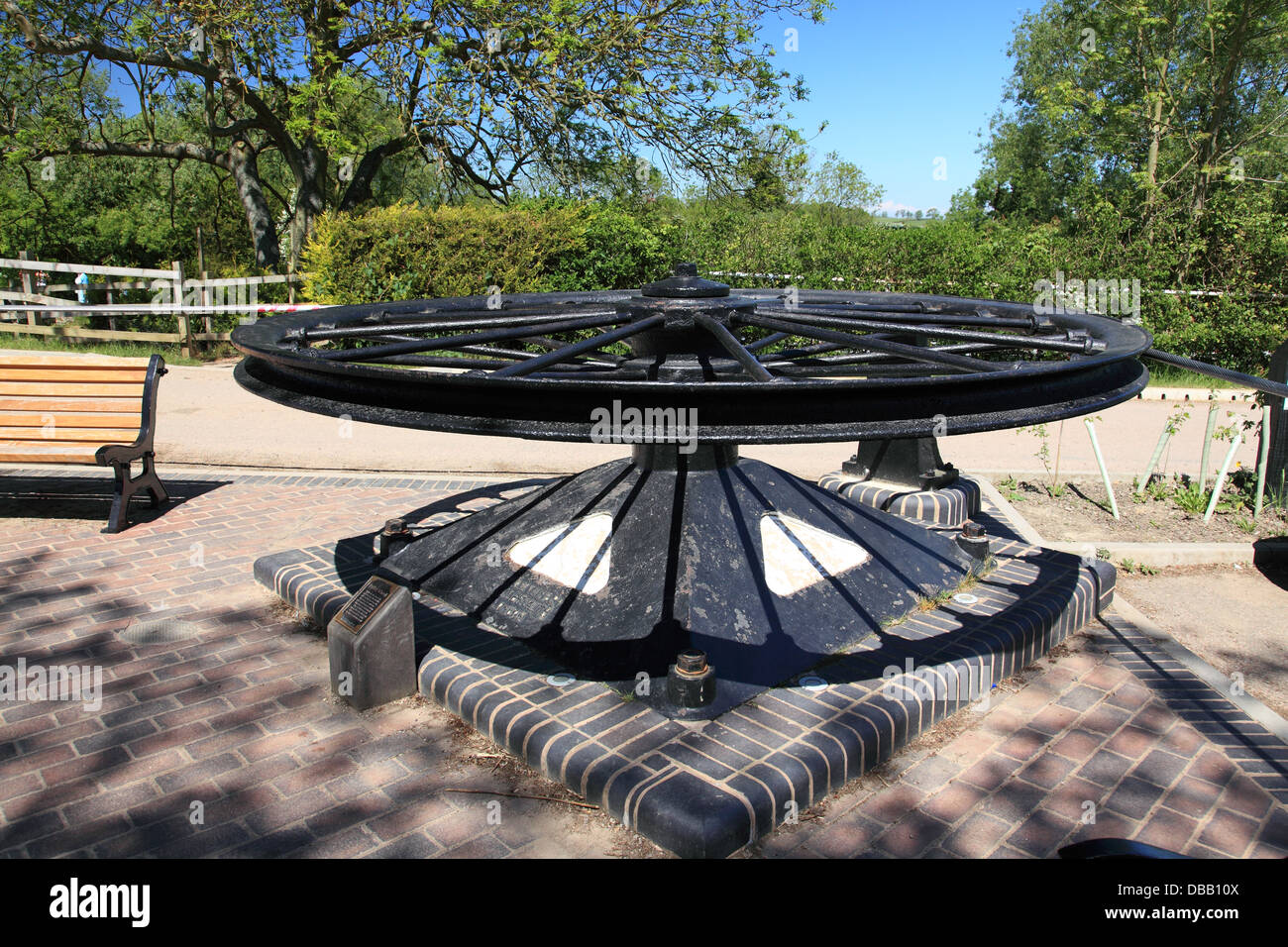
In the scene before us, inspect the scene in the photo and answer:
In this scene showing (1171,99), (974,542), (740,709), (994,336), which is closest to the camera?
(994,336)

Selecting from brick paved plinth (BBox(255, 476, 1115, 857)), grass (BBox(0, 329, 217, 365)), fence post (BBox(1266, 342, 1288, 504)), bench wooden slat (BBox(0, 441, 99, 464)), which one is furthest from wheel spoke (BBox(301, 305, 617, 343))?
grass (BBox(0, 329, 217, 365))

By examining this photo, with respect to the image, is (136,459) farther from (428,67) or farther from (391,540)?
(428,67)

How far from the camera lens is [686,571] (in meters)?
3.81

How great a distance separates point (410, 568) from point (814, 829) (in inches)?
104

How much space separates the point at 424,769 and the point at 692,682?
1046 mm

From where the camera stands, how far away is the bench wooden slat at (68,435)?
6.16m

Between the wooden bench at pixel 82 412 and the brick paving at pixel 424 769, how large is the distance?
1.67 meters

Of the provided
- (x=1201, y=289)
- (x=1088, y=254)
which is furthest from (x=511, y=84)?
(x=1201, y=289)

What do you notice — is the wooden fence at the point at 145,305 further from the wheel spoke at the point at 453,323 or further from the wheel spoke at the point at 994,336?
the wheel spoke at the point at 994,336

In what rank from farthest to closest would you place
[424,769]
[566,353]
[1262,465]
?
[1262,465] → [424,769] → [566,353]

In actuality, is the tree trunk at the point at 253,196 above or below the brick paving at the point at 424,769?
above

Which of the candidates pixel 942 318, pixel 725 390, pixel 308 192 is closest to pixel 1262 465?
pixel 942 318

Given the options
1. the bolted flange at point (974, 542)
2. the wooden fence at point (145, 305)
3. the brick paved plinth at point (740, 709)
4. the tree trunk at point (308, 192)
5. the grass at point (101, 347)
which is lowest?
the brick paved plinth at point (740, 709)

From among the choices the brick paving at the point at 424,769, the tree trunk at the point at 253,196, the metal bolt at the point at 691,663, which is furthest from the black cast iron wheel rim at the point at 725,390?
the tree trunk at the point at 253,196
